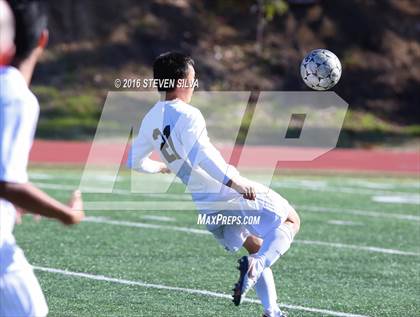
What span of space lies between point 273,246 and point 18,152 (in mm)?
2419

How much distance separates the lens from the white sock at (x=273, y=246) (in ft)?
18.5

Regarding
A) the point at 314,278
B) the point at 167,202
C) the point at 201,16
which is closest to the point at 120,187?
the point at 167,202

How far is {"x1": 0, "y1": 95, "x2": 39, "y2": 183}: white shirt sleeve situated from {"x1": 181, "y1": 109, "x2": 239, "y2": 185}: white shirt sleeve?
1.85 metres

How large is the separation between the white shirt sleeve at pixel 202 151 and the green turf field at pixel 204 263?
4.09ft

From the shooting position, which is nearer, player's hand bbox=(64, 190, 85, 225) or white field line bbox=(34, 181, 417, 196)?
player's hand bbox=(64, 190, 85, 225)

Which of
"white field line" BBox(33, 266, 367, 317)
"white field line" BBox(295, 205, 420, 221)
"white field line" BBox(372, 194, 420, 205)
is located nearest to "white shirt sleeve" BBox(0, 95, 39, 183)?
"white field line" BBox(33, 266, 367, 317)

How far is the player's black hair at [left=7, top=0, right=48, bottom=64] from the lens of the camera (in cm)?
363

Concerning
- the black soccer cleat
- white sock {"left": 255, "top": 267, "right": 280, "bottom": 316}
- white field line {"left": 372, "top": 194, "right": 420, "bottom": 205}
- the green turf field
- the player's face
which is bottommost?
white field line {"left": 372, "top": 194, "right": 420, "bottom": 205}

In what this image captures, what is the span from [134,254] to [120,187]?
5.90 m

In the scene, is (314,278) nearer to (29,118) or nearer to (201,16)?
(29,118)

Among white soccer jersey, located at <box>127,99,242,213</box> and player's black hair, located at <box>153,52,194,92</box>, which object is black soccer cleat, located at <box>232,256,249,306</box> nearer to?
white soccer jersey, located at <box>127,99,242,213</box>

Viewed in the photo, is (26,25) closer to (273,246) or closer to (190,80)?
(190,80)

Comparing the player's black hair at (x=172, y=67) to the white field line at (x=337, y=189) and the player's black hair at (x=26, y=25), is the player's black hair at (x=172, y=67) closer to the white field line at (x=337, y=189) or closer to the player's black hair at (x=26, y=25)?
the player's black hair at (x=26, y=25)

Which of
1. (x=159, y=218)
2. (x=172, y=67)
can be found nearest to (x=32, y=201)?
(x=172, y=67)
